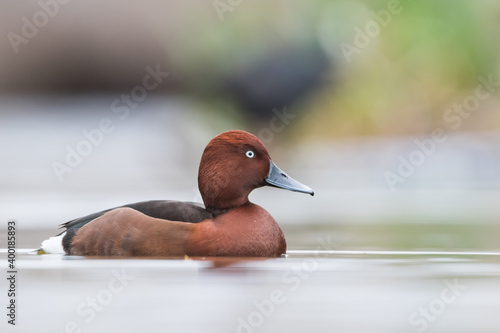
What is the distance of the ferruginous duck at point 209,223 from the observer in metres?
5.86

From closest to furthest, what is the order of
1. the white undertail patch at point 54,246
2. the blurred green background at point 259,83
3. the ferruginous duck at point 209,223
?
1. the ferruginous duck at point 209,223
2. the white undertail patch at point 54,246
3. the blurred green background at point 259,83

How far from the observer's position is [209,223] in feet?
19.5

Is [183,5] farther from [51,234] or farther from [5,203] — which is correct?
[51,234]

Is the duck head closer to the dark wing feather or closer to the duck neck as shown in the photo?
the duck neck

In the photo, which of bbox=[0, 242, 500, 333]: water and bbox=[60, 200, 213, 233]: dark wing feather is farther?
bbox=[60, 200, 213, 233]: dark wing feather

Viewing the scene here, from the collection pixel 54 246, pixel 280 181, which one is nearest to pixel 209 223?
pixel 280 181

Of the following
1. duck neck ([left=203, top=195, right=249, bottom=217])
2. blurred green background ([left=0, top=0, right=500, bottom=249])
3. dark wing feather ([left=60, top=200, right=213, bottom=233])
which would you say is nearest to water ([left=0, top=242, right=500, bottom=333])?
dark wing feather ([left=60, top=200, right=213, bottom=233])

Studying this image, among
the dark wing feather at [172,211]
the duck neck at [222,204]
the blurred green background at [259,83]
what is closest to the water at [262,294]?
the dark wing feather at [172,211]

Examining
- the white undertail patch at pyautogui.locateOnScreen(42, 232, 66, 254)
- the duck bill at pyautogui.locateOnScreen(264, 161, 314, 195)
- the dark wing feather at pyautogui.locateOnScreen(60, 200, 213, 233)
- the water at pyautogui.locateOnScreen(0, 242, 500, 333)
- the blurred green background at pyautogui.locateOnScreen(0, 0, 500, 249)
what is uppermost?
the blurred green background at pyautogui.locateOnScreen(0, 0, 500, 249)

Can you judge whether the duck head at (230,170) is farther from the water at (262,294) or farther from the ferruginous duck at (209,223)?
the water at (262,294)

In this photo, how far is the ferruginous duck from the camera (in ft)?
19.2

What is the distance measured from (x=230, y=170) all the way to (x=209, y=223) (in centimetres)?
41

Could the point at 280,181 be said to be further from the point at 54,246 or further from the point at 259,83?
the point at 259,83

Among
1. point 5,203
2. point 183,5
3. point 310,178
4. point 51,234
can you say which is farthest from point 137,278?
point 183,5
